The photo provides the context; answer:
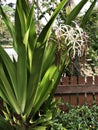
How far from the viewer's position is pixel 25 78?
3391mm

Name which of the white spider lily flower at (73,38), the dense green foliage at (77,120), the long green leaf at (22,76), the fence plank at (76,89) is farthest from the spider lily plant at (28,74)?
the fence plank at (76,89)

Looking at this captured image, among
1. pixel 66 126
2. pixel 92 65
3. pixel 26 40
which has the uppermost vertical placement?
pixel 26 40

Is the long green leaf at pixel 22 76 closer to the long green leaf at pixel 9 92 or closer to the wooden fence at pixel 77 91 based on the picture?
the long green leaf at pixel 9 92

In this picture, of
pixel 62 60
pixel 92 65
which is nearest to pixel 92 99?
pixel 62 60

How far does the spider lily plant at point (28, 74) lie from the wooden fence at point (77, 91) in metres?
0.98

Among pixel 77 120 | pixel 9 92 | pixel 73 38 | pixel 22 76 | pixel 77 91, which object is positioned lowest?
pixel 77 91

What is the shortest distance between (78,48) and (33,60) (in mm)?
467

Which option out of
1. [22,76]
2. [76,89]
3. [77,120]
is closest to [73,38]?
[22,76]

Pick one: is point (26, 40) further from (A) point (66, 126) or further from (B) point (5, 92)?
(A) point (66, 126)

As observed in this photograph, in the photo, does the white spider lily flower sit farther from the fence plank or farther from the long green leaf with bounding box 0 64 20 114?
the fence plank

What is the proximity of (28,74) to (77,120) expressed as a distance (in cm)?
94

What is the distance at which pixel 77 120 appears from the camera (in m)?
4.05

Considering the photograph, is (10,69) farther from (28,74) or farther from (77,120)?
(77,120)

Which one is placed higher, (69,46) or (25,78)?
(69,46)
